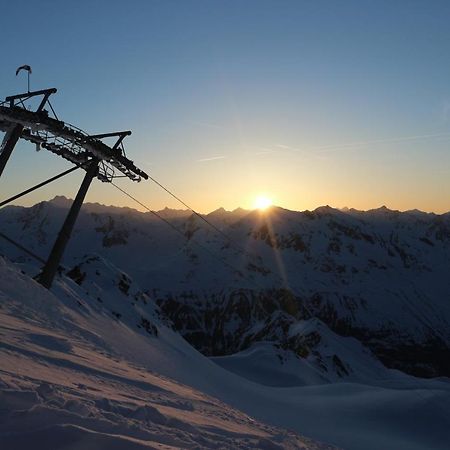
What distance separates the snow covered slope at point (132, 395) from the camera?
17.7 ft

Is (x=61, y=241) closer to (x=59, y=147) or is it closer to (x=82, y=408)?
(x=59, y=147)

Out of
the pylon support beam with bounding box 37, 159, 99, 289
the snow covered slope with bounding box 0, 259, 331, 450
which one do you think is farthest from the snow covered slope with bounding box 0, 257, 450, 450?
the pylon support beam with bounding box 37, 159, 99, 289

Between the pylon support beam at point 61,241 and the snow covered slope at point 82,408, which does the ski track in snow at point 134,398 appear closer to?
the snow covered slope at point 82,408

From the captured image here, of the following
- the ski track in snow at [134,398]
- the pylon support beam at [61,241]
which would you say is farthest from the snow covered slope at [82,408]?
the pylon support beam at [61,241]

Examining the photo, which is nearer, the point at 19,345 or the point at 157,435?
the point at 157,435

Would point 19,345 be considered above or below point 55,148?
below

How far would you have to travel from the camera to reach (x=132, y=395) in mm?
8898

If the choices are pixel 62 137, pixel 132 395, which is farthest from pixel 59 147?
pixel 132 395

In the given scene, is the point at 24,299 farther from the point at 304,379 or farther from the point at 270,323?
the point at 270,323

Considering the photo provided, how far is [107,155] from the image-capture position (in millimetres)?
22234

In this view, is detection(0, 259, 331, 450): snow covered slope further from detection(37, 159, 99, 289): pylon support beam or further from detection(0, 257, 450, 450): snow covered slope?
detection(37, 159, 99, 289): pylon support beam

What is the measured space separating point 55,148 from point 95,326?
9.94m

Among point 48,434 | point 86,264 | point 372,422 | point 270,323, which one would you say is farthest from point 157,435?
point 270,323

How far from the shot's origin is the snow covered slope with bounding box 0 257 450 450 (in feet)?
17.7
